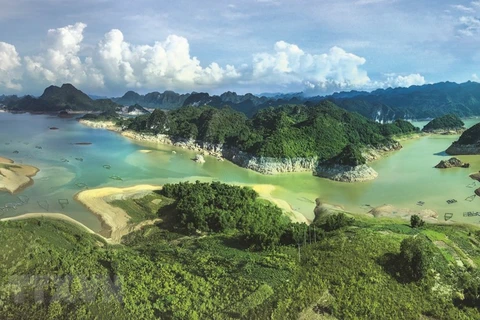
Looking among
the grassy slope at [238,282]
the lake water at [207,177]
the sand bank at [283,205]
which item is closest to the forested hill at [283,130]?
the lake water at [207,177]

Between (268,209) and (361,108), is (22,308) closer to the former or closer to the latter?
(268,209)

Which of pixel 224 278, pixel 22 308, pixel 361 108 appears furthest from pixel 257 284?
pixel 361 108

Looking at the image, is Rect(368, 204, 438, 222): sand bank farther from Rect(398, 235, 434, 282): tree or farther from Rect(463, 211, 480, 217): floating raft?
Rect(398, 235, 434, 282): tree

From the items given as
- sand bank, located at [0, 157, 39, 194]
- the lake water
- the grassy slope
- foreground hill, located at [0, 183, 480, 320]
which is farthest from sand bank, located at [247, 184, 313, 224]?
sand bank, located at [0, 157, 39, 194]

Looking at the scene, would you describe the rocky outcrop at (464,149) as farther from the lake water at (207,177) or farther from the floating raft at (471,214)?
the floating raft at (471,214)

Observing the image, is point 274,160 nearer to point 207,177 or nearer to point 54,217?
point 207,177
